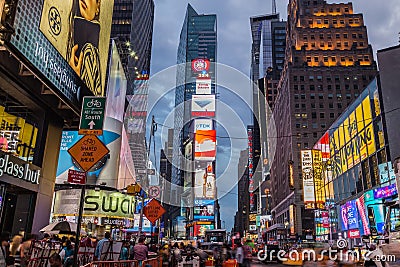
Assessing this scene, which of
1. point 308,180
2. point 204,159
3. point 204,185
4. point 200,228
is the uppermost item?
point 204,159

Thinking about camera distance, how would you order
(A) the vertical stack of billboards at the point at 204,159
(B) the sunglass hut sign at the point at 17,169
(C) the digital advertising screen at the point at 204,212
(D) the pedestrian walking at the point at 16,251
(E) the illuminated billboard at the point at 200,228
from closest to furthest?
(D) the pedestrian walking at the point at 16,251, (B) the sunglass hut sign at the point at 17,169, (E) the illuminated billboard at the point at 200,228, (C) the digital advertising screen at the point at 204,212, (A) the vertical stack of billboards at the point at 204,159

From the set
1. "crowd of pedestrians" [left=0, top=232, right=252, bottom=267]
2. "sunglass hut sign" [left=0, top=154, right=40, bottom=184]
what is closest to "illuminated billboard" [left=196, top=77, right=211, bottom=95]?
"crowd of pedestrians" [left=0, top=232, right=252, bottom=267]

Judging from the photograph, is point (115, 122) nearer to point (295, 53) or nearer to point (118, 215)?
point (118, 215)

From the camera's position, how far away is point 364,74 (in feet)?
323

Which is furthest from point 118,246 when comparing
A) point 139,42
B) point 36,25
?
point 139,42

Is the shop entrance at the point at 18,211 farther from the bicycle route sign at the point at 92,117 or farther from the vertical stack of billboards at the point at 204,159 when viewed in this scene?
the vertical stack of billboards at the point at 204,159

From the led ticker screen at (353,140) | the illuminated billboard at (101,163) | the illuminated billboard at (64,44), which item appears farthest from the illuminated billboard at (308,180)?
the illuminated billboard at (64,44)

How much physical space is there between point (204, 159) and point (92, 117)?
422ft

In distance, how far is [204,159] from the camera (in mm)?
138625

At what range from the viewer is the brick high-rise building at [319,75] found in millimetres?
97312

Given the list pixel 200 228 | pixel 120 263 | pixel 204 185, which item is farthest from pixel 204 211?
pixel 120 263

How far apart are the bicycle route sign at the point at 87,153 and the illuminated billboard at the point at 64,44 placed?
6.59 meters

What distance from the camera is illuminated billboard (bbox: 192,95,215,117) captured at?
150 m

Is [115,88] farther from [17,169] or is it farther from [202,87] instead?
[202,87]
